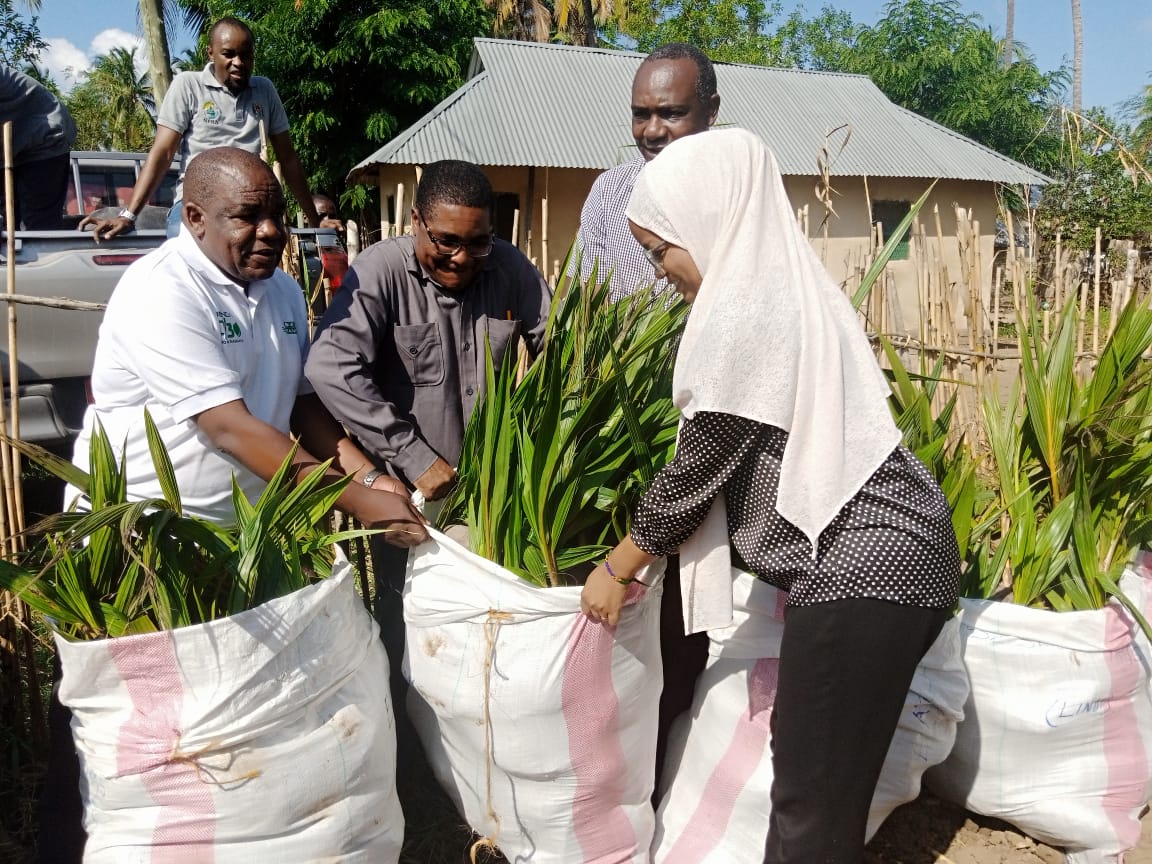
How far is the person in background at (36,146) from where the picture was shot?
3717 mm

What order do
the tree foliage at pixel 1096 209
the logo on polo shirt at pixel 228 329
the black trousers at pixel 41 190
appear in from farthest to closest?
1. the tree foliage at pixel 1096 209
2. the black trousers at pixel 41 190
3. the logo on polo shirt at pixel 228 329

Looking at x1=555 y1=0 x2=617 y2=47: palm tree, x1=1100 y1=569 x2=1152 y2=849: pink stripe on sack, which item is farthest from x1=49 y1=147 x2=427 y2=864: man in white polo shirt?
x1=555 y1=0 x2=617 y2=47: palm tree

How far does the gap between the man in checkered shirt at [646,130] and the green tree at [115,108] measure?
27.6 meters

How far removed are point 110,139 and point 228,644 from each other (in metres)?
30.6

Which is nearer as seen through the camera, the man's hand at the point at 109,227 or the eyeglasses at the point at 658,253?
the eyeglasses at the point at 658,253

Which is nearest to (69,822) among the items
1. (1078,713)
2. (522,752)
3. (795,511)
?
(522,752)

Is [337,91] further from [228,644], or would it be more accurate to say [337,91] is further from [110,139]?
[110,139]

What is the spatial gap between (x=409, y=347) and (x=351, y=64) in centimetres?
1377

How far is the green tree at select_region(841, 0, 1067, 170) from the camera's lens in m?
20.3

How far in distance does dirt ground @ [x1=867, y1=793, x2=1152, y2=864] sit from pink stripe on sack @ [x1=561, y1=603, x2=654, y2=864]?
670mm

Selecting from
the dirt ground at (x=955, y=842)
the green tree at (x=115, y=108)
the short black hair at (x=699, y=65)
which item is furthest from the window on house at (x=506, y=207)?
the green tree at (x=115, y=108)

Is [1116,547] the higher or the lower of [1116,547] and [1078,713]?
the higher

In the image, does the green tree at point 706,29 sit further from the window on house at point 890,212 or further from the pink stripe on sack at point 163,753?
the pink stripe on sack at point 163,753

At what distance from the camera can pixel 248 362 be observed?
1.87 metres
